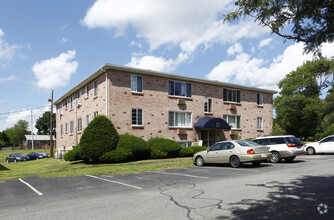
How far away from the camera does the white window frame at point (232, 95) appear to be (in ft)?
99.7

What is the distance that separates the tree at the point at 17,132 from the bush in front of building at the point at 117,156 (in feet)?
335

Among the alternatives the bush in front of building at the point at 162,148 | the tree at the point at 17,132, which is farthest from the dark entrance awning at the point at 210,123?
the tree at the point at 17,132

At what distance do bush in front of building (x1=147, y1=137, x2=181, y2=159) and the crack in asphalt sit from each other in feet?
40.2

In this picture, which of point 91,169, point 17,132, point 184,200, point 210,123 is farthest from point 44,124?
point 184,200

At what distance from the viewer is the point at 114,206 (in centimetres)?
678

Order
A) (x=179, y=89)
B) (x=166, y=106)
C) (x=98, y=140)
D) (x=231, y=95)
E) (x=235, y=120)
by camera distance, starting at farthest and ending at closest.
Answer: (x=231, y=95) → (x=235, y=120) → (x=179, y=89) → (x=166, y=106) → (x=98, y=140)

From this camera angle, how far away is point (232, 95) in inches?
1222

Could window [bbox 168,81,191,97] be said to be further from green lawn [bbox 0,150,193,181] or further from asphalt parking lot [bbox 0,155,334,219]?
asphalt parking lot [bbox 0,155,334,219]

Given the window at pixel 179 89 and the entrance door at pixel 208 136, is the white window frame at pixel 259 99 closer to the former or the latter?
the entrance door at pixel 208 136

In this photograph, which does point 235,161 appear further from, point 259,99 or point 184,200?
point 259,99

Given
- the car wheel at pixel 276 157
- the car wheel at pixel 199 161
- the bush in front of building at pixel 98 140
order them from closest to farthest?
the car wheel at pixel 199 161 < the car wheel at pixel 276 157 < the bush in front of building at pixel 98 140

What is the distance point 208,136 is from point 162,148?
775cm

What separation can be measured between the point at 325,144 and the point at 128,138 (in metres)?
Result: 15.4

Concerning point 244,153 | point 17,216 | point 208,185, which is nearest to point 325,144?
point 244,153
